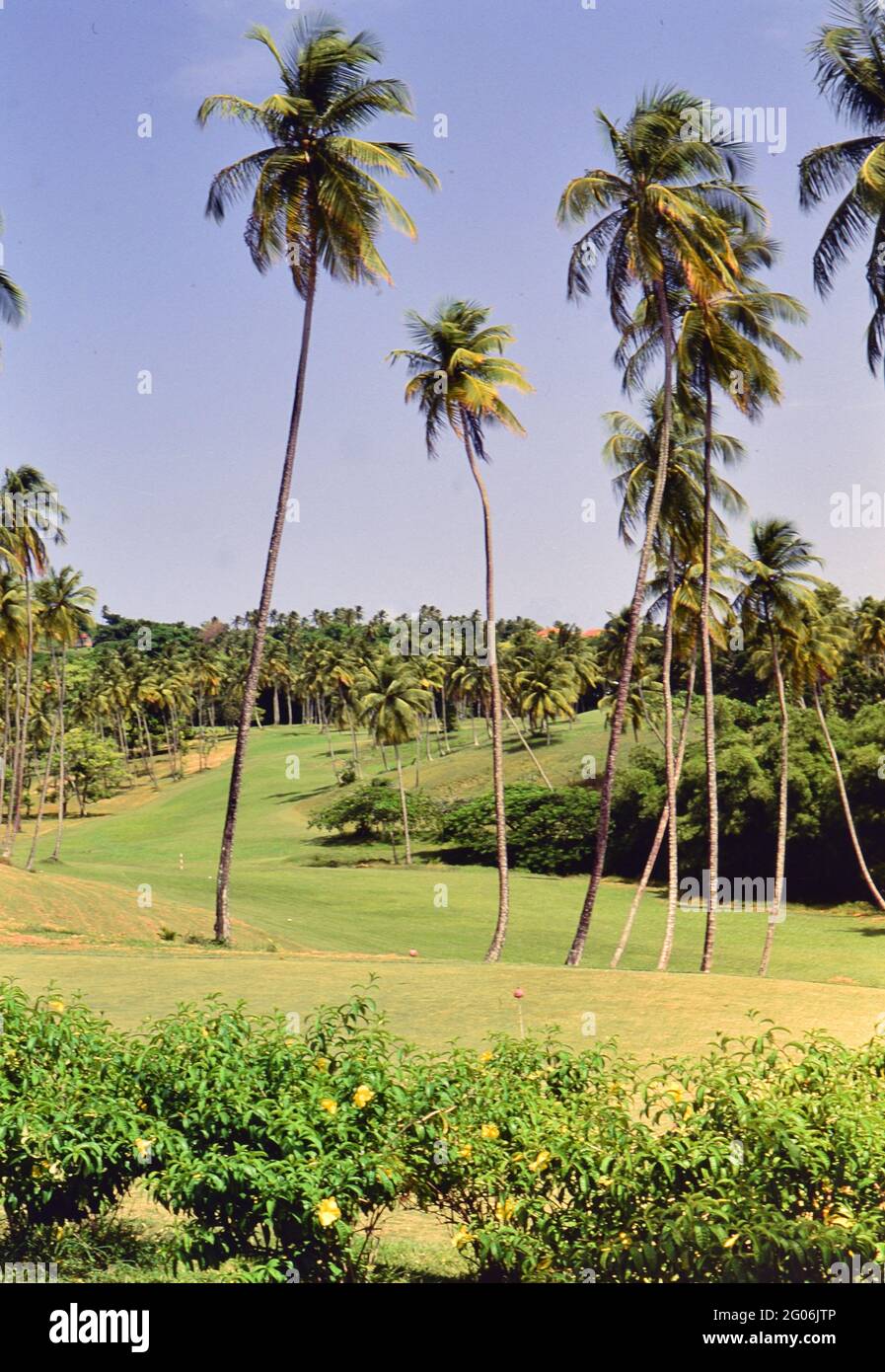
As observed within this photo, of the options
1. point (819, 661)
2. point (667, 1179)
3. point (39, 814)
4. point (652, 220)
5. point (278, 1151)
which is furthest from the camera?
point (39, 814)

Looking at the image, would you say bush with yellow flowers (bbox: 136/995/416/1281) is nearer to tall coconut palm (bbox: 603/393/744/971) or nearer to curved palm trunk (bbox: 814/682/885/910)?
tall coconut palm (bbox: 603/393/744/971)

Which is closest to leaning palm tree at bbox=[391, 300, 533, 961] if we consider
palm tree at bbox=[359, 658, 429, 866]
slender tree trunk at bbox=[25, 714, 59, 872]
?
slender tree trunk at bbox=[25, 714, 59, 872]

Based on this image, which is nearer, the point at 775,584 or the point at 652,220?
the point at 652,220

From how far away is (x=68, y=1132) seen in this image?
8.42 metres

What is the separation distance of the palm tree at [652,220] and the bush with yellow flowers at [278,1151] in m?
21.4

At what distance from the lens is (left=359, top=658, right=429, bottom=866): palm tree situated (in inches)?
2896

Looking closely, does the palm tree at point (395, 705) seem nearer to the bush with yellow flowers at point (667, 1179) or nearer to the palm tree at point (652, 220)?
the palm tree at point (652, 220)

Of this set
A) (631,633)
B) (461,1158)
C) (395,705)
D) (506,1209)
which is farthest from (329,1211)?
(395,705)

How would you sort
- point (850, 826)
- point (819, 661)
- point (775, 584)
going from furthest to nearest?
point (850, 826), point (819, 661), point (775, 584)

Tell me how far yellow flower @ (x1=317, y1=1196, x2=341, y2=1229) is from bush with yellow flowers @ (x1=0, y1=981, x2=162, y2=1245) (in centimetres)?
128

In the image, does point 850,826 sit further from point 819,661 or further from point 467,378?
point 467,378

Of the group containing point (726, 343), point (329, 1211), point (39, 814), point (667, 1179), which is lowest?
point (39, 814)

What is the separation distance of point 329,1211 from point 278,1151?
81cm

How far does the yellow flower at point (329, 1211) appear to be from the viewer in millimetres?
7555
